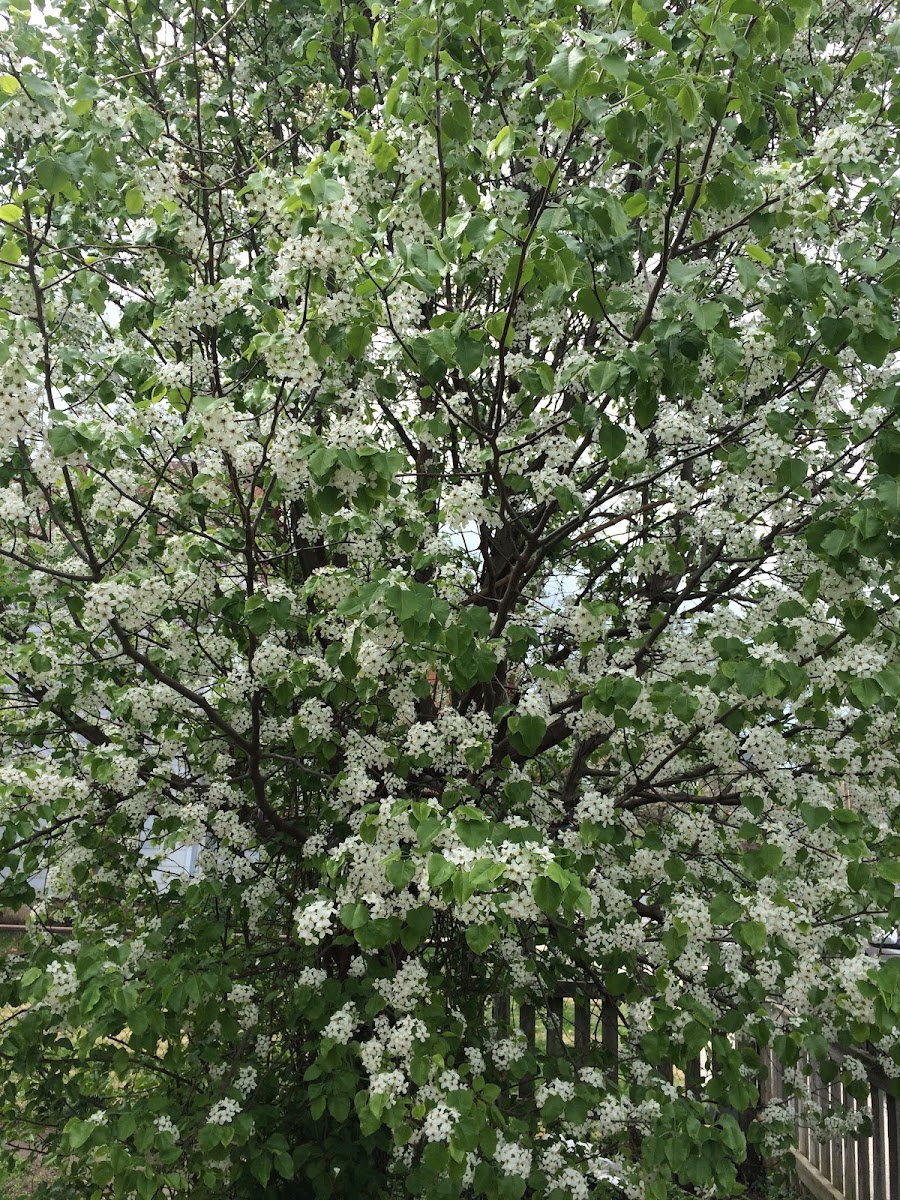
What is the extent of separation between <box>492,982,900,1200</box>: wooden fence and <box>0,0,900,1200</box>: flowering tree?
17 cm

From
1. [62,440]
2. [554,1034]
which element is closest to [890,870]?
[554,1034]

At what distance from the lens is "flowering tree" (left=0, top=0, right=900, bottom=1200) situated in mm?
2881

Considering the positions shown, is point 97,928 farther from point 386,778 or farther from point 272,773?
point 386,778

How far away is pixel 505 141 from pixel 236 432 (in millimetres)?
1240

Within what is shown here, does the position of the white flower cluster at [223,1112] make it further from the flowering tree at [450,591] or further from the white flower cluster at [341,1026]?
the white flower cluster at [341,1026]

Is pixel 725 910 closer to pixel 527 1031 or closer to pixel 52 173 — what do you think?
pixel 527 1031

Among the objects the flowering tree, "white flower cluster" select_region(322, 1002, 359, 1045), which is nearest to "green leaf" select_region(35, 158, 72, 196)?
the flowering tree

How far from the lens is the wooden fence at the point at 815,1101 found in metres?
4.43

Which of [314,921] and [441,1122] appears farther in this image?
[314,921]

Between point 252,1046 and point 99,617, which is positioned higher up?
point 99,617

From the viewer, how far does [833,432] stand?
3.49 metres

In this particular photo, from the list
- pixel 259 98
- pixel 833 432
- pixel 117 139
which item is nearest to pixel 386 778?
pixel 833 432

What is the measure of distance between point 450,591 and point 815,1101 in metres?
4.34

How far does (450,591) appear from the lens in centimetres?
413
